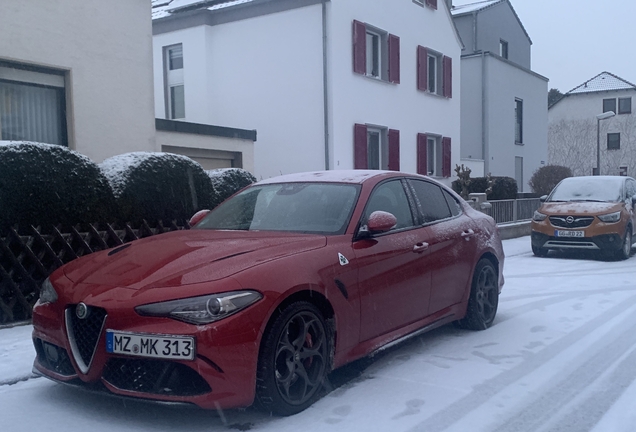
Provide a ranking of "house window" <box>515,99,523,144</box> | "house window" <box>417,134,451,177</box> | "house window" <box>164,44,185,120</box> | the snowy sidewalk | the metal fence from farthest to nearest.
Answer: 1. "house window" <box>515,99,523,144</box>
2. "house window" <box>417,134,451,177</box>
3. "house window" <box>164,44,185,120</box>
4. the metal fence
5. the snowy sidewalk

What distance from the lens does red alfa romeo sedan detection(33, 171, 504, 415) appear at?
3742 millimetres

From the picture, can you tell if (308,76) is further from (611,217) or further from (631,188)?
(611,217)

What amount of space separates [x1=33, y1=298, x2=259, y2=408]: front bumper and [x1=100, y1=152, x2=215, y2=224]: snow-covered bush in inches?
169

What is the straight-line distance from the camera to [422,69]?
2220 cm

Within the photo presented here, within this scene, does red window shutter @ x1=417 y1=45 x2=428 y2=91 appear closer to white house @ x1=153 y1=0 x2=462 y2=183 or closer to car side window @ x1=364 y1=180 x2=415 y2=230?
white house @ x1=153 y1=0 x2=462 y2=183

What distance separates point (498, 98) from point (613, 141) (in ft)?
103

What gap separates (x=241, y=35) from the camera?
64.4 feet

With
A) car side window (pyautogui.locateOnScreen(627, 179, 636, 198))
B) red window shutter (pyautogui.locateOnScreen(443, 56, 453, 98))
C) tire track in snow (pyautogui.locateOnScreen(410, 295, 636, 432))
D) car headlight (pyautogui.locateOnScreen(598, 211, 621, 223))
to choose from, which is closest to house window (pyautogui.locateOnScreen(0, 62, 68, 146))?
tire track in snow (pyautogui.locateOnScreen(410, 295, 636, 432))

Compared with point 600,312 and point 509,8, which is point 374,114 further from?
point 509,8

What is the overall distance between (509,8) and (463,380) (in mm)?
30113

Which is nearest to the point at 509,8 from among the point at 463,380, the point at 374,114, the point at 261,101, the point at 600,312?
the point at 374,114

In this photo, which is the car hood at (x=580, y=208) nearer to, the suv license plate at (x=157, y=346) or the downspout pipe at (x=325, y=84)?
the downspout pipe at (x=325, y=84)

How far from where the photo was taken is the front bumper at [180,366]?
3701mm

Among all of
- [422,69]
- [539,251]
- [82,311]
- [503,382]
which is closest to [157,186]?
[82,311]
